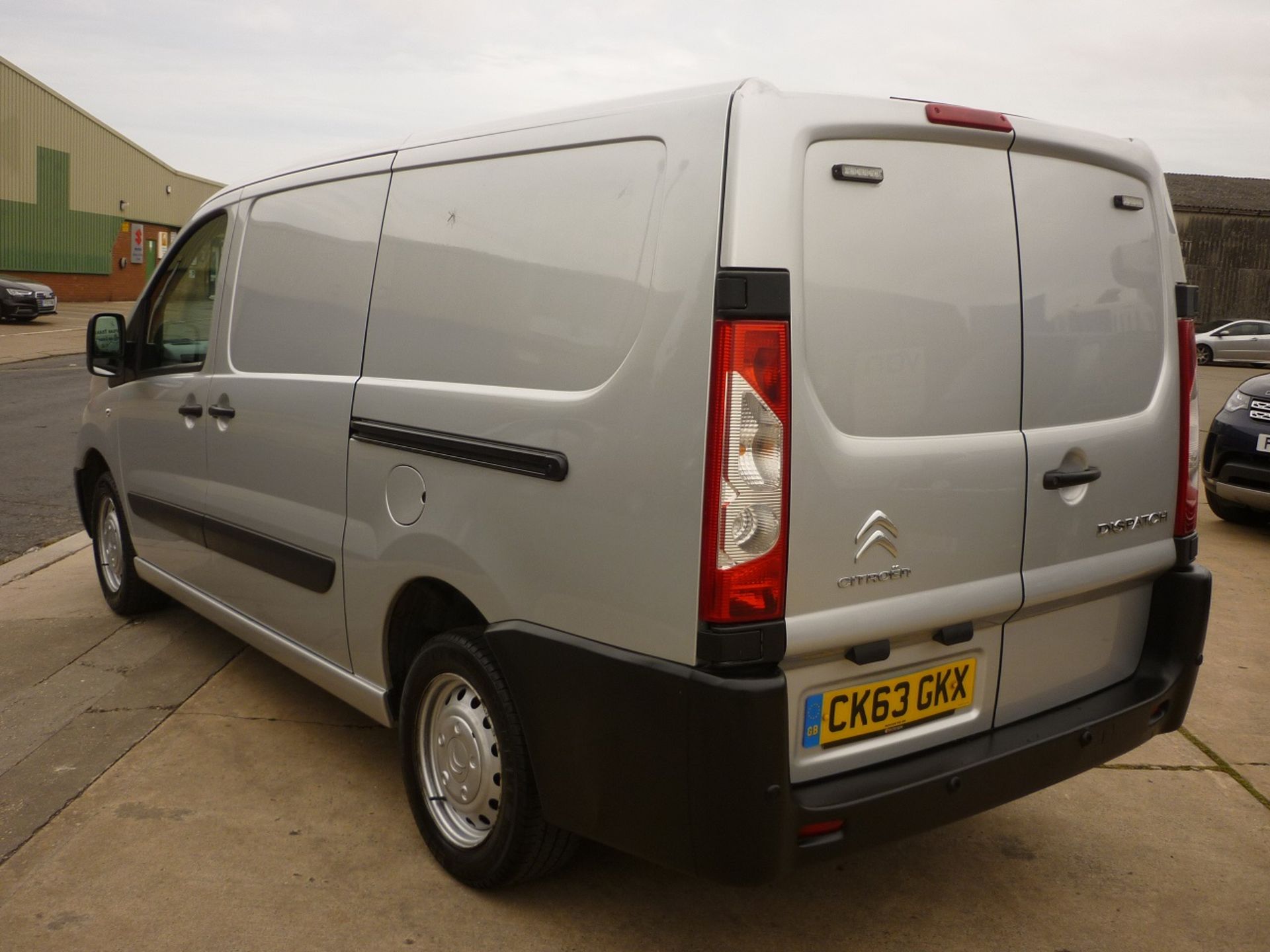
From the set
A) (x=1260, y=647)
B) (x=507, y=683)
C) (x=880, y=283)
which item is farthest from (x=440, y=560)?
(x=1260, y=647)

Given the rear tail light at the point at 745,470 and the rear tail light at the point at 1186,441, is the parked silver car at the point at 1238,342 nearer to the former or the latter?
the rear tail light at the point at 1186,441

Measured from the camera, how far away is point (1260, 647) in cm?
508

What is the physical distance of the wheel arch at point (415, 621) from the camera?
2955 millimetres

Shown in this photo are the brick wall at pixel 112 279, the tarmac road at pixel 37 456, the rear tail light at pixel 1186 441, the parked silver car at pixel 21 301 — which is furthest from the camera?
the brick wall at pixel 112 279

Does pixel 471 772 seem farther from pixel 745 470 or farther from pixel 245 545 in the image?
pixel 245 545

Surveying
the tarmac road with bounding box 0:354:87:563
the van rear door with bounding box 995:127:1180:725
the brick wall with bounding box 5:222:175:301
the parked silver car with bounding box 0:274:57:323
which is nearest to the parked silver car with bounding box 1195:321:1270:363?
the tarmac road with bounding box 0:354:87:563

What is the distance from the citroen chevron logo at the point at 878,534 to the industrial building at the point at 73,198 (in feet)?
111

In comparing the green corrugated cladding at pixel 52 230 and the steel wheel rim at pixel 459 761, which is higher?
the green corrugated cladding at pixel 52 230

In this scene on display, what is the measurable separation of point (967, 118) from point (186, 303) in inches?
120

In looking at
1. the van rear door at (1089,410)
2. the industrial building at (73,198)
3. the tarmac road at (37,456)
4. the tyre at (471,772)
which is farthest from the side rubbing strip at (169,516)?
the industrial building at (73,198)

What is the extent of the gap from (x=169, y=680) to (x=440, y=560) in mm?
2153

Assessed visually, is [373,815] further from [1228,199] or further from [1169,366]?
[1228,199]

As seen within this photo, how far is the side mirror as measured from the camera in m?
4.61

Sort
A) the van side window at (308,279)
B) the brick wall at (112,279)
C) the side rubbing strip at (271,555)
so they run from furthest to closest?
the brick wall at (112,279) → the side rubbing strip at (271,555) → the van side window at (308,279)
